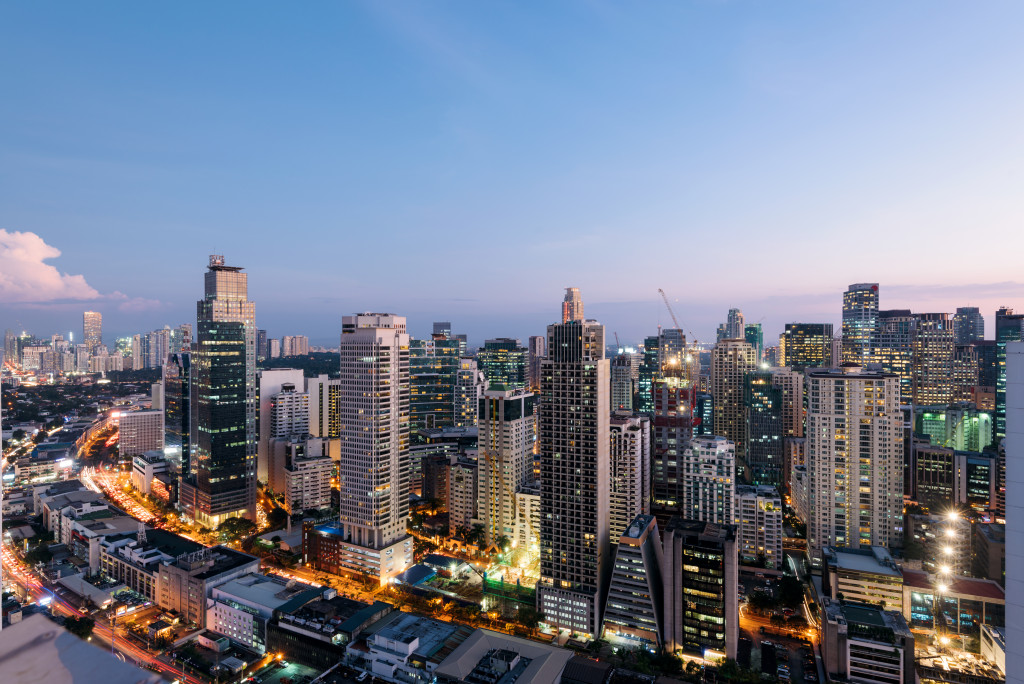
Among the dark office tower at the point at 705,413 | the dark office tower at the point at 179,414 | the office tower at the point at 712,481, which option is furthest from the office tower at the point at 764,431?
the dark office tower at the point at 179,414

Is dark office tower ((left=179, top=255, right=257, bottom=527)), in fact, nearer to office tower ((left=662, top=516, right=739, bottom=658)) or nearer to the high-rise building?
the high-rise building

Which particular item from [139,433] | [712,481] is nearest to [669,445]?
[712,481]

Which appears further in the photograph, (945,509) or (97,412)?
(97,412)

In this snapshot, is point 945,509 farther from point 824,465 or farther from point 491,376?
point 491,376

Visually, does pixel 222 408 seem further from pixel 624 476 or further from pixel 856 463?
pixel 856 463

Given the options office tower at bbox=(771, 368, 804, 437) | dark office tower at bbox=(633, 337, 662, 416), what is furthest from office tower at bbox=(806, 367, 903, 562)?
dark office tower at bbox=(633, 337, 662, 416)

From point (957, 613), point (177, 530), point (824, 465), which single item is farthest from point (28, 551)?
point (957, 613)
